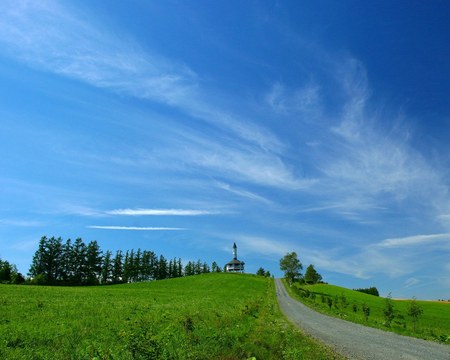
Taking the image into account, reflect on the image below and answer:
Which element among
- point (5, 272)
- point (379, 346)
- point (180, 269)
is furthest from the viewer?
point (180, 269)

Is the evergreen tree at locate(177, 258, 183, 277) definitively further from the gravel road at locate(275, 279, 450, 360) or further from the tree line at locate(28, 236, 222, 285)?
the gravel road at locate(275, 279, 450, 360)

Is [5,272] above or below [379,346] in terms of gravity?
above

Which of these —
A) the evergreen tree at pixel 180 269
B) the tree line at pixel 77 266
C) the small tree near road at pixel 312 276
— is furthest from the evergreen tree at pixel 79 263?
the small tree near road at pixel 312 276

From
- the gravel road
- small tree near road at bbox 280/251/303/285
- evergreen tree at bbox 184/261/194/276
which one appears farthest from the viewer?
evergreen tree at bbox 184/261/194/276

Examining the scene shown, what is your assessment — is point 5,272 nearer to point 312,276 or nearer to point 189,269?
point 189,269

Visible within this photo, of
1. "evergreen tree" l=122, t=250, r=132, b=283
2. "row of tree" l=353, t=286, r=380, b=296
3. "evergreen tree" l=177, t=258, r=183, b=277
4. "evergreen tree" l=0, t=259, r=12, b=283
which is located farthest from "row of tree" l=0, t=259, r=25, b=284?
"row of tree" l=353, t=286, r=380, b=296

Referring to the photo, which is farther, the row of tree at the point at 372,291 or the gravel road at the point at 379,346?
the row of tree at the point at 372,291

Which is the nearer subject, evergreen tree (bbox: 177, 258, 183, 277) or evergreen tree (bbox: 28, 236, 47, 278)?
evergreen tree (bbox: 28, 236, 47, 278)

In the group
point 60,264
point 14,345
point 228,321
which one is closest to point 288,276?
point 60,264

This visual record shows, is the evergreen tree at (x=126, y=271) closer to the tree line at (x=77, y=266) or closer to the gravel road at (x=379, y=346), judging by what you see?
the tree line at (x=77, y=266)

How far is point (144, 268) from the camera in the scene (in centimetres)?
15712

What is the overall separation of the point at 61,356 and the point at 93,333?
240 inches

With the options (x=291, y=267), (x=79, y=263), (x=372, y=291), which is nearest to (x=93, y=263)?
(x=79, y=263)

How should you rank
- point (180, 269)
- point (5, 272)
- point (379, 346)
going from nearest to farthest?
point (379, 346) → point (5, 272) → point (180, 269)
